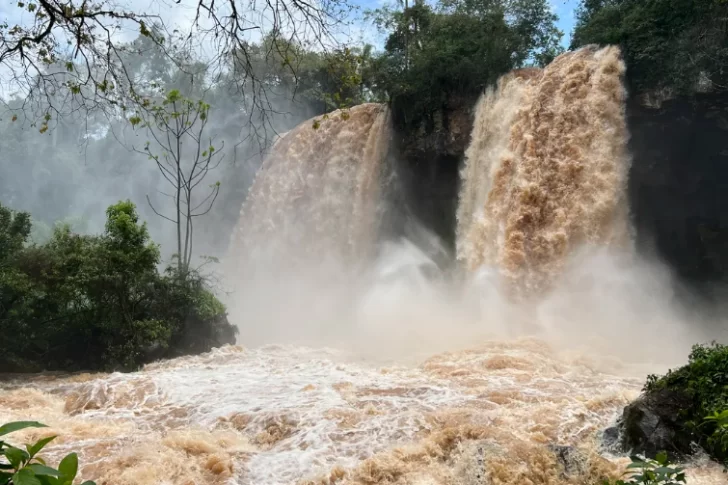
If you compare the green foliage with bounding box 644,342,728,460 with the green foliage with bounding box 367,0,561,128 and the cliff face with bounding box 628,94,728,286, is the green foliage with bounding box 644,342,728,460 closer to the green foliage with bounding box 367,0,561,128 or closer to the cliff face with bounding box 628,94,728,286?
the cliff face with bounding box 628,94,728,286

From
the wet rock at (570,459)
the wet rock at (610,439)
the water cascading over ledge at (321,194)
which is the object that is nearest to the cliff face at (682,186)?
the water cascading over ledge at (321,194)

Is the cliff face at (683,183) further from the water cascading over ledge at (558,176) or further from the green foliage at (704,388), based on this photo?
the green foliage at (704,388)

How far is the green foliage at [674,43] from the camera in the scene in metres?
11.1

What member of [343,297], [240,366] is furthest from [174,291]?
[343,297]

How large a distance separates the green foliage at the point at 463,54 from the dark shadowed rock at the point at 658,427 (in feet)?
36.9

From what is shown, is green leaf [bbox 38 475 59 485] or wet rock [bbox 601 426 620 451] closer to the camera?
green leaf [bbox 38 475 59 485]

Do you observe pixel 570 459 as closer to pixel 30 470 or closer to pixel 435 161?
pixel 30 470

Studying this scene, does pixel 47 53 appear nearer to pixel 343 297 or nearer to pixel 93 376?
pixel 93 376

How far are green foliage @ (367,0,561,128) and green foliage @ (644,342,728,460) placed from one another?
11078 millimetres

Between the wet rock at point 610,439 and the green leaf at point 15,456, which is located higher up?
the green leaf at point 15,456

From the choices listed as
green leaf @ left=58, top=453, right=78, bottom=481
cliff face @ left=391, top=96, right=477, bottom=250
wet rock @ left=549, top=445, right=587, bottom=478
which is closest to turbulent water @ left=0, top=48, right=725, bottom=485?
wet rock @ left=549, top=445, right=587, bottom=478

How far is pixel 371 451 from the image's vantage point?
5.45 meters

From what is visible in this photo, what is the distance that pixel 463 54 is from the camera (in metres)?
16.2

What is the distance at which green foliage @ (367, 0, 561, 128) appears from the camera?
15.6 metres
